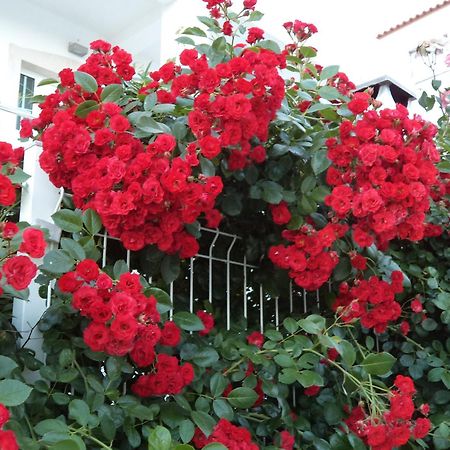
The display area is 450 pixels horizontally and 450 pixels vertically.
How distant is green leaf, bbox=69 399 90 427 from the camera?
1.49 meters

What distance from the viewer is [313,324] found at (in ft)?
6.02

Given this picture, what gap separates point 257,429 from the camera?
75.4 inches

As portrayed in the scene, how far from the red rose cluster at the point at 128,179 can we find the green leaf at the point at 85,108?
0.09 ft

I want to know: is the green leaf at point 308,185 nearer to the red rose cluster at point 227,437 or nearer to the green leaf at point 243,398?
the green leaf at point 243,398

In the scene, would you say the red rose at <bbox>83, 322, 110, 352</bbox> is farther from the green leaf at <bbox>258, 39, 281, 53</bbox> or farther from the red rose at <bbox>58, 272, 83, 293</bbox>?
the green leaf at <bbox>258, 39, 281, 53</bbox>

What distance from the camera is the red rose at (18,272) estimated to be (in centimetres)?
141

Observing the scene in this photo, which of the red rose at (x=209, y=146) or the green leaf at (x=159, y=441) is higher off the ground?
the red rose at (x=209, y=146)

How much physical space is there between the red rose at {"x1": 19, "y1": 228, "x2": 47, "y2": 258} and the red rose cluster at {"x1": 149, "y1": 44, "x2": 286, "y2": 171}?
0.50 meters

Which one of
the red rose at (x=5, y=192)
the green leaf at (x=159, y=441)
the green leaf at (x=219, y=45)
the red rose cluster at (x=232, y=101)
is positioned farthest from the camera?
the green leaf at (x=219, y=45)

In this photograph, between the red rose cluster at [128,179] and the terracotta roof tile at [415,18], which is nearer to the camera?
the red rose cluster at [128,179]

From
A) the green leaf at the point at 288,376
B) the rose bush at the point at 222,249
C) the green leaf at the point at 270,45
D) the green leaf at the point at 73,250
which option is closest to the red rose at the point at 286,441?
the rose bush at the point at 222,249

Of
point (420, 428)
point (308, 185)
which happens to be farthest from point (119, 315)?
point (420, 428)

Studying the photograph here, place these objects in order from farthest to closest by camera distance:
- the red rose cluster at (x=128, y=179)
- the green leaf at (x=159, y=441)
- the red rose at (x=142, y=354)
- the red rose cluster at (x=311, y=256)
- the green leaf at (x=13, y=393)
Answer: the red rose cluster at (x=311, y=256) < the red rose cluster at (x=128, y=179) < the red rose at (x=142, y=354) < the green leaf at (x=159, y=441) < the green leaf at (x=13, y=393)

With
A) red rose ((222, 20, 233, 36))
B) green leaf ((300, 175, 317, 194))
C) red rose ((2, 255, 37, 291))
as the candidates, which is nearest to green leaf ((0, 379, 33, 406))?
red rose ((2, 255, 37, 291))
